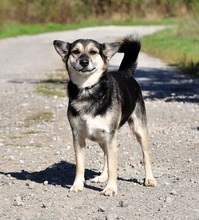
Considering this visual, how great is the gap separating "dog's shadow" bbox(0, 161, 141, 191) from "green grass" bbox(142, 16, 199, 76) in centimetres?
1113

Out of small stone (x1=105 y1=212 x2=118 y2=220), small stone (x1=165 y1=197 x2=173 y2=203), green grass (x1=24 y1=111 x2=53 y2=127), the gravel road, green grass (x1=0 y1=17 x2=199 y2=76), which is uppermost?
small stone (x1=105 y1=212 x2=118 y2=220)

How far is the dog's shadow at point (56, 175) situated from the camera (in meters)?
7.50

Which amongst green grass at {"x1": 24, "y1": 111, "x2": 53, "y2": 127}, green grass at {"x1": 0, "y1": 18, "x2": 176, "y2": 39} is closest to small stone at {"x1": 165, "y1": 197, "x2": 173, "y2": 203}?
green grass at {"x1": 24, "y1": 111, "x2": 53, "y2": 127}

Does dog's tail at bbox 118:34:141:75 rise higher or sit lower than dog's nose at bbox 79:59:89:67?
lower

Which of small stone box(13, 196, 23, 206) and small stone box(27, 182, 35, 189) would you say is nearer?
small stone box(13, 196, 23, 206)

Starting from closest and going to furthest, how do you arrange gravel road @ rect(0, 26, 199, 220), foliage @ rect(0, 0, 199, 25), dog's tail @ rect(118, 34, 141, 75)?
gravel road @ rect(0, 26, 199, 220), dog's tail @ rect(118, 34, 141, 75), foliage @ rect(0, 0, 199, 25)

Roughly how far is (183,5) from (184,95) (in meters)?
39.3

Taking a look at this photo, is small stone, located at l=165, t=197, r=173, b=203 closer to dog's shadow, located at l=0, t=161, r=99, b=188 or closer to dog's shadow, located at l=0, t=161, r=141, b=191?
dog's shadow, located at l=0, t=161, r=141, b=191

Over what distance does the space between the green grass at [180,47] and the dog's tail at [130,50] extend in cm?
1086

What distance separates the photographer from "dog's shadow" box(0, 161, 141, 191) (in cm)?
750

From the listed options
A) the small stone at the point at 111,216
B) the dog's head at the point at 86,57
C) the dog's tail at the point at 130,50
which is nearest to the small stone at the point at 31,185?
the dog's head at the point at 86,57

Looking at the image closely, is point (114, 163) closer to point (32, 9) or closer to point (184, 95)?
point (184, 95)

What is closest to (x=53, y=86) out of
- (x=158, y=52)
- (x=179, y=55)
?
(x=179, y=55)

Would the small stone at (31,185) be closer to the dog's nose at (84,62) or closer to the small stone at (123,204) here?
the small stone at (123,204)
